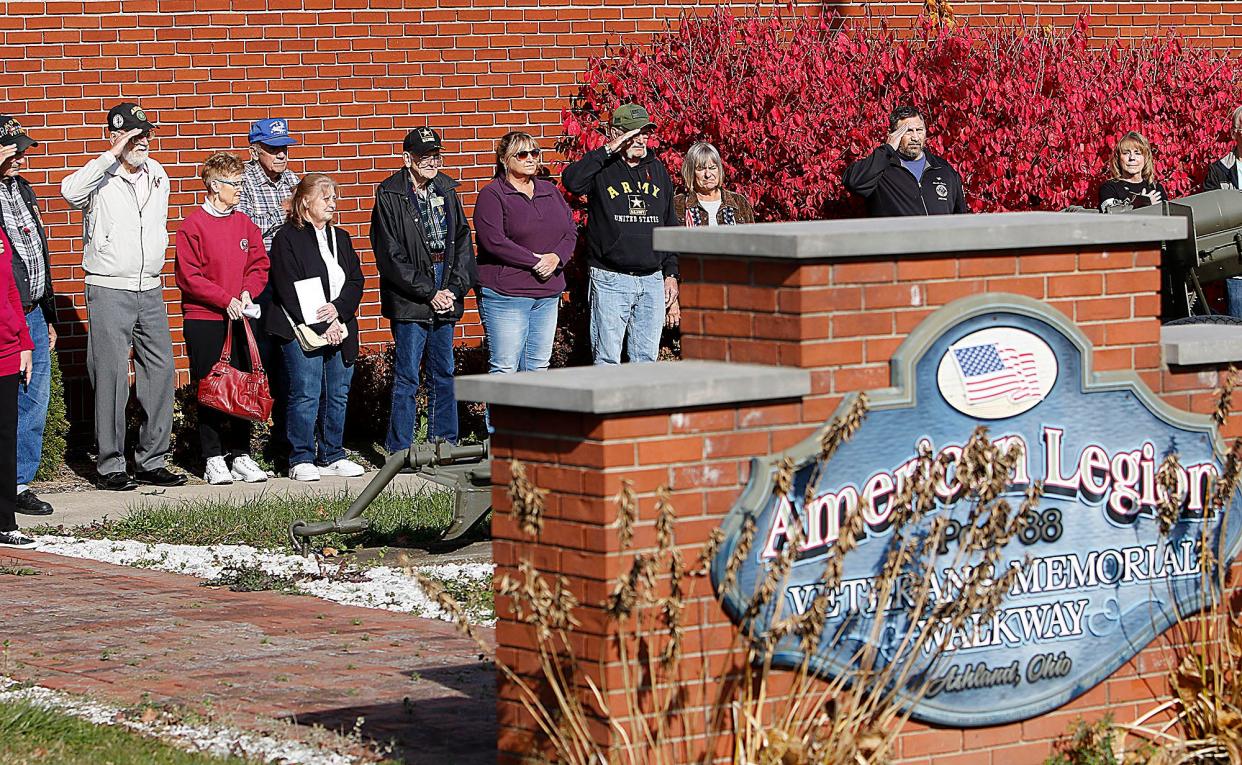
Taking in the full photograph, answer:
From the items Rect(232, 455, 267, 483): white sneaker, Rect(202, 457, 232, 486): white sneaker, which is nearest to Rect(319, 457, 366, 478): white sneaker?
Rect(232, 455, 267, 483): white sneaker

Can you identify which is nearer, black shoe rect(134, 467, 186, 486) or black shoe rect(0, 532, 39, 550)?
black shoe rect(0, 532, 39, 550)

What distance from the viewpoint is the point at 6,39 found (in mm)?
12906

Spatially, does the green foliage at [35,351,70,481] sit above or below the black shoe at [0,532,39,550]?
above

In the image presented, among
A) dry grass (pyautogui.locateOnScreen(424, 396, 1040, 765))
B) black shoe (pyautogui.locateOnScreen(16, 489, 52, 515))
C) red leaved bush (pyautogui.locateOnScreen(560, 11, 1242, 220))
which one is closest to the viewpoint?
dry grass (pyautogui.locateOnScreen(424, 396, 1040, 765))

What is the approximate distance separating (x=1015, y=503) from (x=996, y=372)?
378mm

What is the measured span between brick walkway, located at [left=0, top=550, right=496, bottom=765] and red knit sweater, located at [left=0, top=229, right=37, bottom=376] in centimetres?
110

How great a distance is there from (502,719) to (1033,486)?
1578mm

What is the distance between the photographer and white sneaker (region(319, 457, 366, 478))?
12.4 m

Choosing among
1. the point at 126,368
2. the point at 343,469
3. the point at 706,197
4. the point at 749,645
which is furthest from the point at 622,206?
the point at 749,645

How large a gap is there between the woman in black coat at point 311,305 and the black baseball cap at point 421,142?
0.53 meters

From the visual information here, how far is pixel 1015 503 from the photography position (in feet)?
19.0

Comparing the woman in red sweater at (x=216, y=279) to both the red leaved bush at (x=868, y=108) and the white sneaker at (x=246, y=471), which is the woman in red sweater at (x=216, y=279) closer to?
the white sneaker at (x=246, y=471)

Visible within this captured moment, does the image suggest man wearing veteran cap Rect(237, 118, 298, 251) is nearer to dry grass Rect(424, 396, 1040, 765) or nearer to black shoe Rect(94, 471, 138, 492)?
black shoe Rect(94, 471, 138, 492)

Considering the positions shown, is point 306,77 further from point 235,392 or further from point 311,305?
point 235,392
